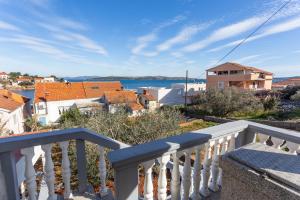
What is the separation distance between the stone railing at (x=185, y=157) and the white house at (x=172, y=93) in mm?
26821

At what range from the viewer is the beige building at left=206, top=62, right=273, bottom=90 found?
2558cm

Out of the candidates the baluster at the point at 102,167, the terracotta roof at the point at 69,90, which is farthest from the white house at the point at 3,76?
the baluster at the point at 102,167

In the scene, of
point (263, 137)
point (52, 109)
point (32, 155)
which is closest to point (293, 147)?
point (263, 137)

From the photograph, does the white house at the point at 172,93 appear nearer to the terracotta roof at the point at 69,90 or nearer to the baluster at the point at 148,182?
the terracotta roof at the point at 69,90

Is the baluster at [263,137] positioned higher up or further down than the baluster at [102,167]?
higher up

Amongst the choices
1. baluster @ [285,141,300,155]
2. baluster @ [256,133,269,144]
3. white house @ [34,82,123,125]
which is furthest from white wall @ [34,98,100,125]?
baluster @ [285,141,300,155]

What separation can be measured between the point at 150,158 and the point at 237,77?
28517mm

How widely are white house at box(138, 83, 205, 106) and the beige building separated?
329cm

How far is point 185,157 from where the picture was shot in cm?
141

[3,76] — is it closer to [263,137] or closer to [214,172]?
[214,172]

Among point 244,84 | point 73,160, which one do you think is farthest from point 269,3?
point 244,84

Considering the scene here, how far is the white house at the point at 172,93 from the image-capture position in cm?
2945

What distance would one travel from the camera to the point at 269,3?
3.87m

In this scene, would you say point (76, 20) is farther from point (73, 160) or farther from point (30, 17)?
point (73, 160)
